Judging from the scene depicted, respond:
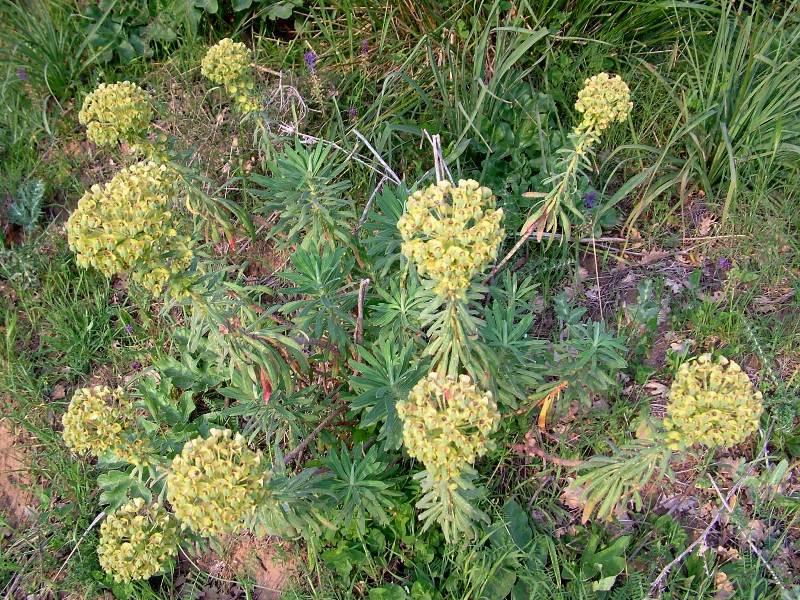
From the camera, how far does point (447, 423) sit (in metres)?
2.05

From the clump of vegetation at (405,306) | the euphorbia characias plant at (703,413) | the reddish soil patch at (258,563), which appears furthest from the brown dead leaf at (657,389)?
the reddish soil patch at (258,563)

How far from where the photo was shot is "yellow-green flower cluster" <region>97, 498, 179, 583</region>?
2348mm

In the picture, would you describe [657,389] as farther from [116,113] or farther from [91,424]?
[116,113]

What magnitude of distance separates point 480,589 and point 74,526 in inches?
74.8

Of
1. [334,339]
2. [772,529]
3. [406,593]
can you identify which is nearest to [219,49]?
[334,339]

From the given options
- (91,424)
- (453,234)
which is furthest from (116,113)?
(453,234)

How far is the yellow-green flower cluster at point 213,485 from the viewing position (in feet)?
6.73

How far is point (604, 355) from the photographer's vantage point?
2912 mm

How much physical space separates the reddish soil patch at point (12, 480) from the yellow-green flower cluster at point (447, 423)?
2.30 metres

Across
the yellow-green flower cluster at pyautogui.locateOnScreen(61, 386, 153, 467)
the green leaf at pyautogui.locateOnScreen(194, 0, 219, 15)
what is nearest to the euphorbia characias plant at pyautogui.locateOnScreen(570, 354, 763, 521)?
the yellow-green flower cluster at pyautogui.locateOnScreen(61, 386, 153, 467)

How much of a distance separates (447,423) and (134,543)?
3.85 ft

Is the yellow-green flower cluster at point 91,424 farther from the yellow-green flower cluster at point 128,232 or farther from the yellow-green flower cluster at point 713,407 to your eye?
the yellow-green flower cluster at point 713,407

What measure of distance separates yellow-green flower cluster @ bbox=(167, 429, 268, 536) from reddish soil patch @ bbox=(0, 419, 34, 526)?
5.79 feet

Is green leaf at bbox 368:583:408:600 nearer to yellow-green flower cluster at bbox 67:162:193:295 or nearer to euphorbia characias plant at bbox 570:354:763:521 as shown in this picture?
euphorbia characias plant at bbox 570:354:763:521
